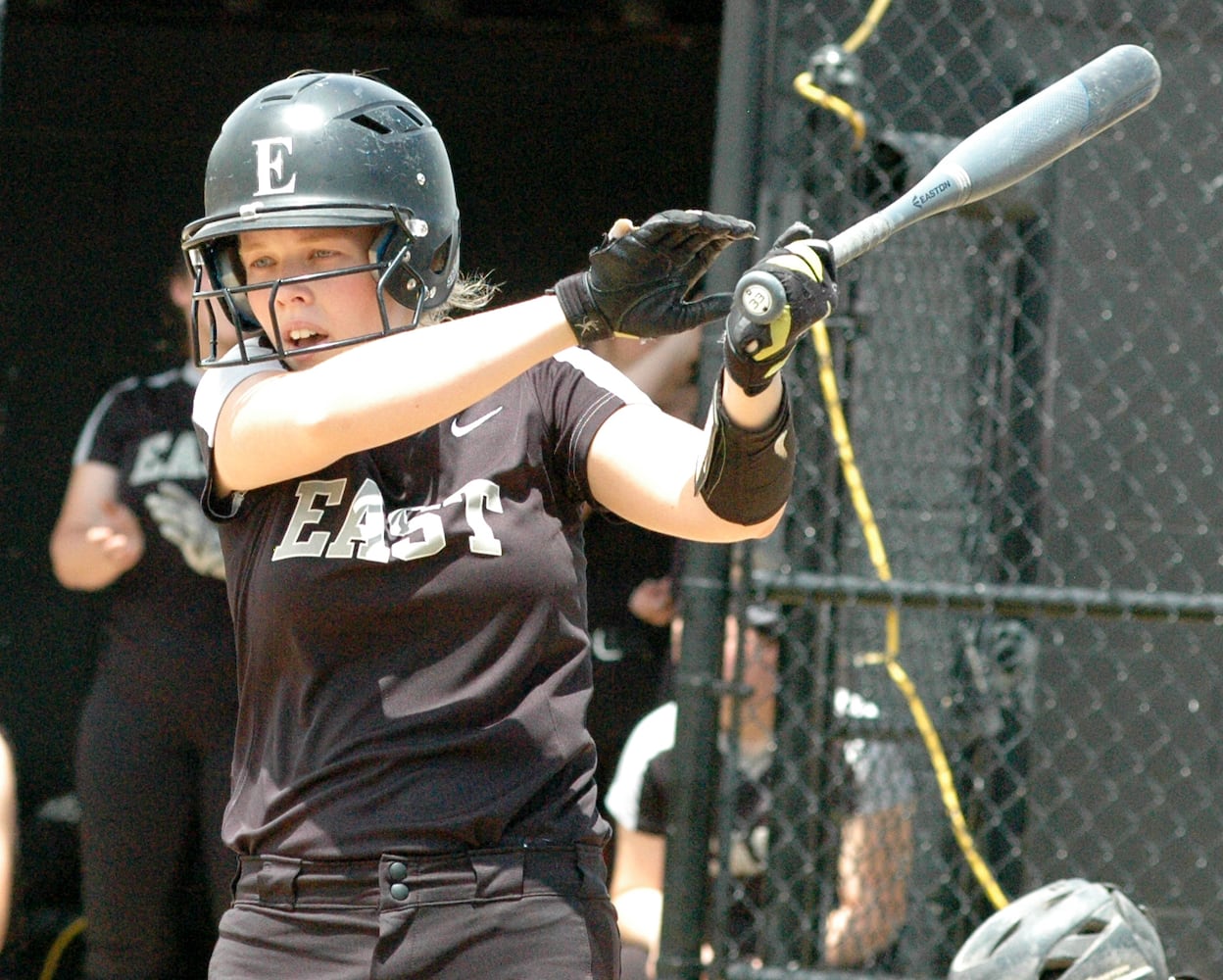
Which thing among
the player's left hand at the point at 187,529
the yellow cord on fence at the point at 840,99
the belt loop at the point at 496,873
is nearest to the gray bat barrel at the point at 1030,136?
the belt loop at the point at 496,873

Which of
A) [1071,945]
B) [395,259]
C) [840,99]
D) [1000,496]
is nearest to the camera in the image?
[395,259]

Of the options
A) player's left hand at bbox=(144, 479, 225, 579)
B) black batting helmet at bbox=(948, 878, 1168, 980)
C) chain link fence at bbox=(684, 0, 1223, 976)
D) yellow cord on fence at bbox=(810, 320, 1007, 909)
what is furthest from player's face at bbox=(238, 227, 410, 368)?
player's left hand at bbox=(144, 479, 225, 579)

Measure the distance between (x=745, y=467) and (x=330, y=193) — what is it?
22.8 inches

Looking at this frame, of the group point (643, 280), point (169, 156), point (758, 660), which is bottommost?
point (758, 660)

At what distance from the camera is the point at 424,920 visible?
5.67 ft

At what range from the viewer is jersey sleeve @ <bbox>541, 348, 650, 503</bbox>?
6.10 feet

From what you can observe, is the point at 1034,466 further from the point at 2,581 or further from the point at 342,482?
the point at 2,581

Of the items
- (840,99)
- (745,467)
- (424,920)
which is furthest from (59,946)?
(745,467)

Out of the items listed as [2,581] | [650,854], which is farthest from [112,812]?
[2,581]

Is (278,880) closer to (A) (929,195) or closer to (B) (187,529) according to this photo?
(A) (929,195)

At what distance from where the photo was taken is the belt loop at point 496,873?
1746 mm

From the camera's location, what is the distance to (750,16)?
328cm

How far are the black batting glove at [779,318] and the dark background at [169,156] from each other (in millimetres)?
3644

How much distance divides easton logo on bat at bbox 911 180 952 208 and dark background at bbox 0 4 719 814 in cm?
346
